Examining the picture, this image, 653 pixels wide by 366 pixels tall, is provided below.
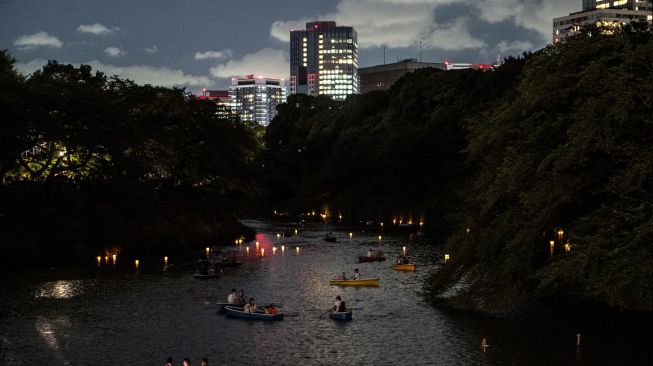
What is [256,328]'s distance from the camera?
3656cm

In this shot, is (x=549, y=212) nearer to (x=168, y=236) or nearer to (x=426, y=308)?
(x=426, y=308)

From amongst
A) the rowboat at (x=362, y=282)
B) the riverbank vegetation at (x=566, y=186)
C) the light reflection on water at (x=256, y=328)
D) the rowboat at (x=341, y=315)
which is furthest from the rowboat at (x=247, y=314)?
the rowboat at (x=362, y=282)

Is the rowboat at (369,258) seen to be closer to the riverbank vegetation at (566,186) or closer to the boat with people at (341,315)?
the riverbank vegetation at (566,186)

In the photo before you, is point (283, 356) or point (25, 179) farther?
point (25, 179)

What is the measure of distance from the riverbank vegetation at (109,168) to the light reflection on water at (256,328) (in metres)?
11.2

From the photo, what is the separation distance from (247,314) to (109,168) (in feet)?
109

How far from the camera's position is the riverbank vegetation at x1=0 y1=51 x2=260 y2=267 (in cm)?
5958

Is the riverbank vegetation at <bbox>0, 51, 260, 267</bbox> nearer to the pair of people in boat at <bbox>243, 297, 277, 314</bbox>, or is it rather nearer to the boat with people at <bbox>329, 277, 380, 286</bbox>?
the boat with people at <bbox>329, 277, 380, 286</bbox>

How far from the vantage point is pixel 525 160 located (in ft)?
98.9

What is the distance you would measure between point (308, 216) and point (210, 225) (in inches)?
1634

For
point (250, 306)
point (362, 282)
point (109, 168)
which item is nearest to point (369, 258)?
point (362, 282)

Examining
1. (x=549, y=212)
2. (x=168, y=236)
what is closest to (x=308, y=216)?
(x=168, y=236)

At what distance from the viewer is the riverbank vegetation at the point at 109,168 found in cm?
5958

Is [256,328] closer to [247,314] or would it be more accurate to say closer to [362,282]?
[247,314]
